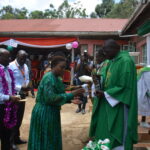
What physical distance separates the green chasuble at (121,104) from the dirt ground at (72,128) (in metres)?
1.69

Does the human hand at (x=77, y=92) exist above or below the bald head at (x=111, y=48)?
below

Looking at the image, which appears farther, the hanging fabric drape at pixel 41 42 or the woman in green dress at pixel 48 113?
the hanging fabric drape at pixel 41 42

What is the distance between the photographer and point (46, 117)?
314 centimetres

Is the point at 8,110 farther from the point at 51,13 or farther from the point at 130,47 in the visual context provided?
the point at 51,13

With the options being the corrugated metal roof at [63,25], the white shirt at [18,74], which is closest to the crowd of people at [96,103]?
the white shirt at [18,74]

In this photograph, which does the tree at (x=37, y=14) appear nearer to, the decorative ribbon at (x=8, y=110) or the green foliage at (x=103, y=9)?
the green foliage at (x=103, y=9)

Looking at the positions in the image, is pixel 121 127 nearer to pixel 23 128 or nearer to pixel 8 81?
pixel 8 81

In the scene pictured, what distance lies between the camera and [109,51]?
339cm

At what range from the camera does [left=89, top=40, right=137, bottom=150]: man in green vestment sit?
324cm

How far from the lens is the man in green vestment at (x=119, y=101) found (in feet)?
10.6

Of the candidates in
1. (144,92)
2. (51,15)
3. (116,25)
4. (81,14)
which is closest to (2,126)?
(144,92)

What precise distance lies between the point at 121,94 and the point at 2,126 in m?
1.68

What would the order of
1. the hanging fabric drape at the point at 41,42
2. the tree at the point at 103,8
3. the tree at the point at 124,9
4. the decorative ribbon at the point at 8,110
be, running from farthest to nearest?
the tree at the point at 103,8, the tree at the point at 124,9, the hanging fabric drape at the point at 41,42, the decorative ribbon at the point at 8,110

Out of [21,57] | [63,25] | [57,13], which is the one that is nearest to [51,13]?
[57,13]
